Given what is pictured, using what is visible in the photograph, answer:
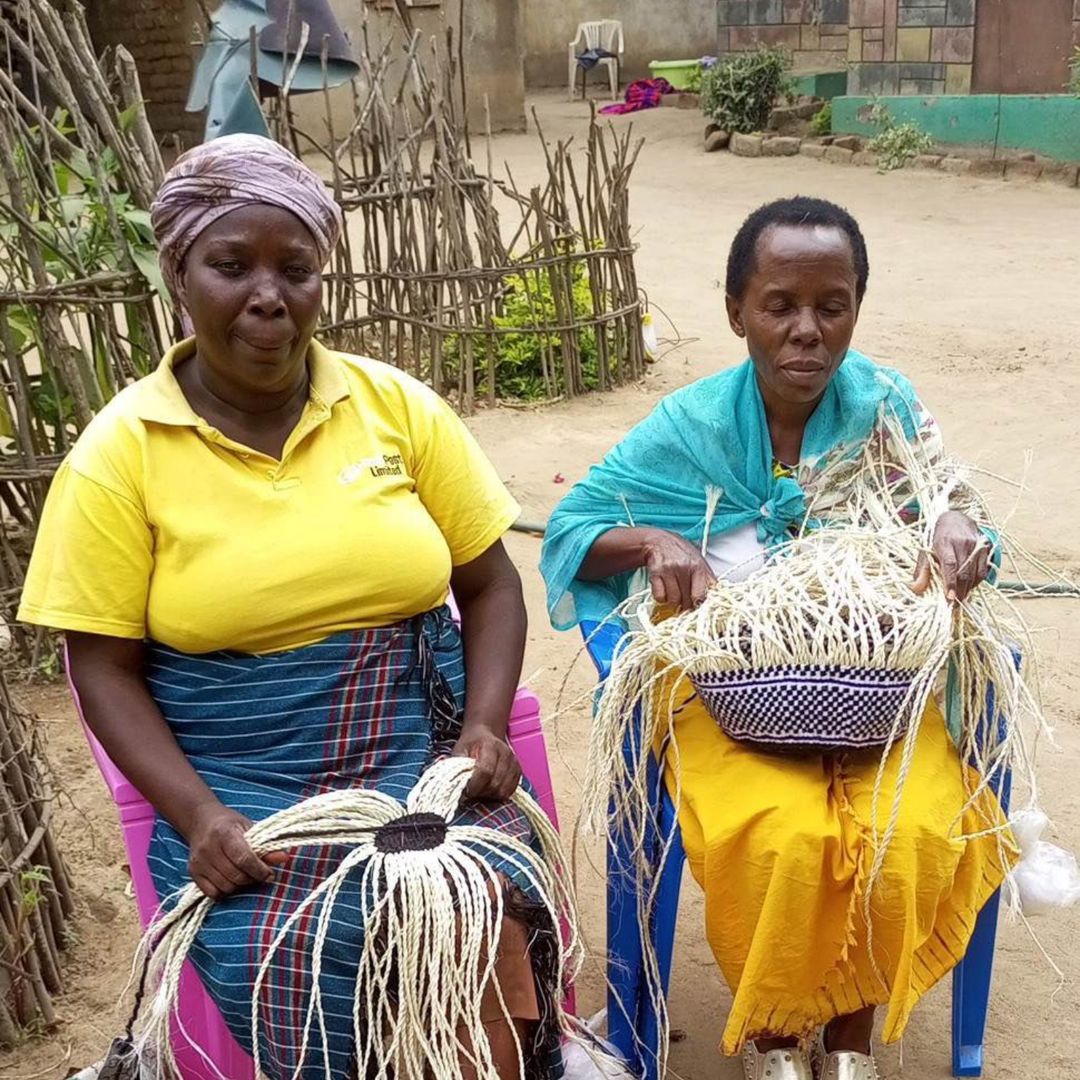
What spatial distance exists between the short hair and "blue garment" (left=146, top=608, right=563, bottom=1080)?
2.71 ft

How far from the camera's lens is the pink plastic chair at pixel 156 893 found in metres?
2.03

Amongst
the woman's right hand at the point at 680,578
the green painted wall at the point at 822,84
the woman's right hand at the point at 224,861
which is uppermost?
the green painted wall at the point at 822,84

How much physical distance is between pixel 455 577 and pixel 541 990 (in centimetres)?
69

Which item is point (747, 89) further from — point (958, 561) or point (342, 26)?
point (958, 561)

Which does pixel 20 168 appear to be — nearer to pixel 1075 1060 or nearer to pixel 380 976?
pixel 380 976

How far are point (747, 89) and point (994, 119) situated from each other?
312 cm

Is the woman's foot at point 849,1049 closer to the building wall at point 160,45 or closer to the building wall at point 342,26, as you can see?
the building wall at point 342,26

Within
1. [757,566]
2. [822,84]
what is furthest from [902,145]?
[757,566]

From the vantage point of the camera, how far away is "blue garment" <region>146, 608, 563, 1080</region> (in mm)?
1799

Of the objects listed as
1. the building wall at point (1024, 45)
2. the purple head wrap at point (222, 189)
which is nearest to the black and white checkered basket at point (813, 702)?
the purple head wrap at point (222, 189)

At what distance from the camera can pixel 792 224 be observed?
2.28 m

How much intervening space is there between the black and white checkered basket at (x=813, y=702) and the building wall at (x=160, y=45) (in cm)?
1140

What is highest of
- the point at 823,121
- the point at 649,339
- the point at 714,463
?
the point at 714,463

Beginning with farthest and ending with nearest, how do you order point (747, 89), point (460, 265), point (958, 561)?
point (747, 89) → point (460, 265) → point (958, 561)
